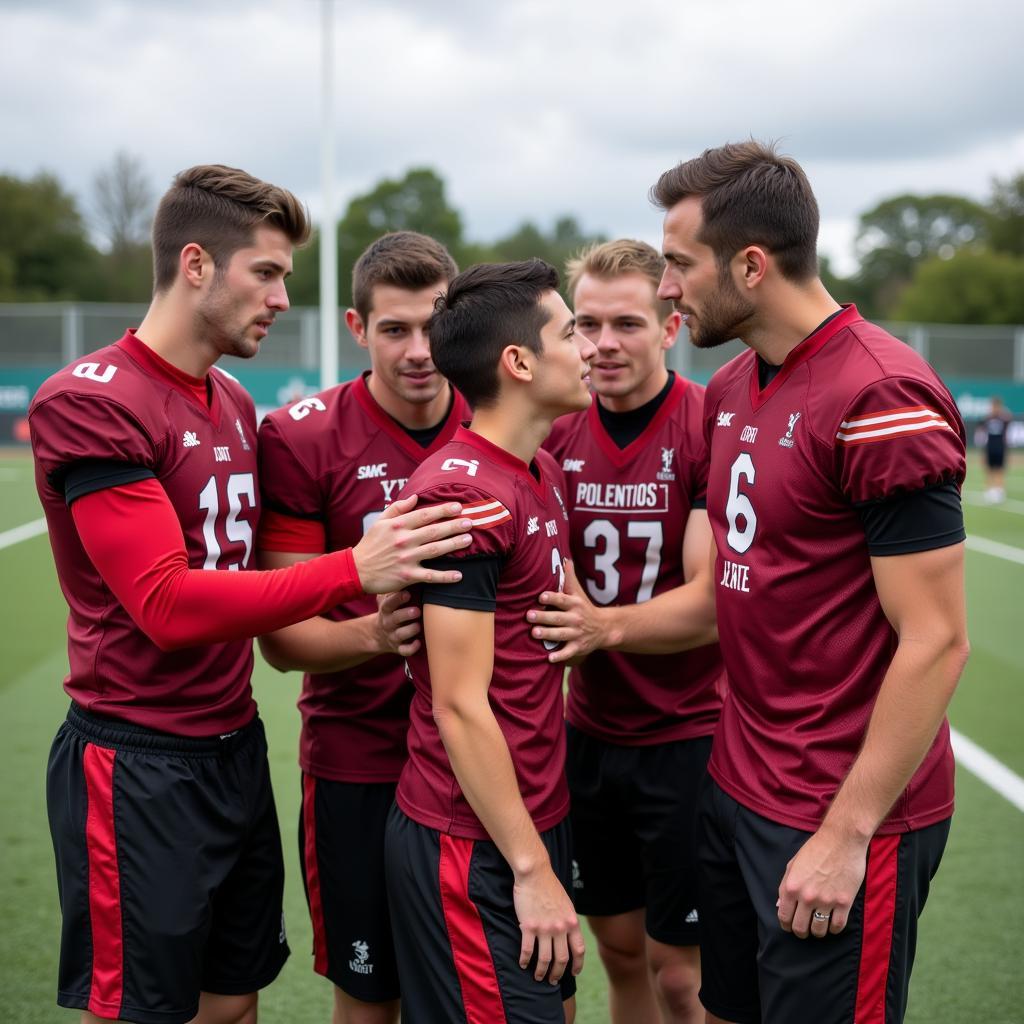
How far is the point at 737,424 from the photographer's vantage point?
268 centimetres

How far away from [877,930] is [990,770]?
4147 millimetres

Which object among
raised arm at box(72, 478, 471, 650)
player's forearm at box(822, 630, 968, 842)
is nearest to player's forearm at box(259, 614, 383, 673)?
raised arm at box(72, 478, 471, 650)

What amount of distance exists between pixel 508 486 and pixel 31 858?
3511mm

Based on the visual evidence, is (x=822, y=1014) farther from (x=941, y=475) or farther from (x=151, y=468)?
(x=151, y=468)

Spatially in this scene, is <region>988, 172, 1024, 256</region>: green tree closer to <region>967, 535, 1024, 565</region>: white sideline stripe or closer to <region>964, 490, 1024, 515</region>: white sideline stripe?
<region>964, 490, 1024, 515</region>: white sideline stripe

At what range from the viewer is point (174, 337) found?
115 inches

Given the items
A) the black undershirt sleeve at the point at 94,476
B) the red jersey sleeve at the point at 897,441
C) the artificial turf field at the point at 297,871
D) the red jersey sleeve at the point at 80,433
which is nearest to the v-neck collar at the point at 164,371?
the red jersey sleeve at the point at 80,433

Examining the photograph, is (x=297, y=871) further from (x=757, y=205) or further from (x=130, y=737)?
(x=757, y=205)

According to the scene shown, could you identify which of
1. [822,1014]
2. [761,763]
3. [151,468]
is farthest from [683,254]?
[822,1014]

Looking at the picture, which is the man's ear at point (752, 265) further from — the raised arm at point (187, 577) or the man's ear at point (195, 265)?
the man's ear at point (195, 265)

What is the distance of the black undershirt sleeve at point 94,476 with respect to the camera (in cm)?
258

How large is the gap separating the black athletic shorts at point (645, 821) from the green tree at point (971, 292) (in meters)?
49.9

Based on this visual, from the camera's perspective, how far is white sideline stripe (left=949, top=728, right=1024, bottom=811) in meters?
5.71

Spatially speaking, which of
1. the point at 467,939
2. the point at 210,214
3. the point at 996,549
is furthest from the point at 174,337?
the point at 996,549
